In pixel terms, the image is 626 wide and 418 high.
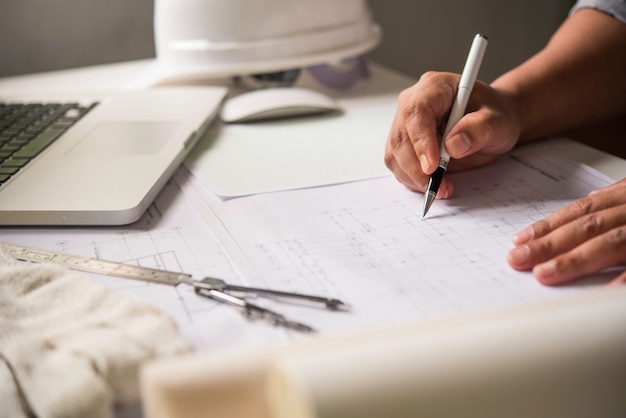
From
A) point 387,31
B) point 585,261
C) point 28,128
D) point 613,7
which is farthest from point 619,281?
point 387,31

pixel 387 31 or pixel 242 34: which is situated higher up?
pixel 242 34

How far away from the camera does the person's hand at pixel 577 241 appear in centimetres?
51

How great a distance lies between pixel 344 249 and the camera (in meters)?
0.59

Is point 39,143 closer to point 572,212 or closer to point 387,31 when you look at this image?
point 572,212

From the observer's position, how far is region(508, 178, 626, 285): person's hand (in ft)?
1.69

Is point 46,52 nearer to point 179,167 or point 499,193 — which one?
point 179,167

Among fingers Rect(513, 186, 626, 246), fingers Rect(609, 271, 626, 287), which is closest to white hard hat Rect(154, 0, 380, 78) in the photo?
fingers Rect(513, 186, 626, 246)

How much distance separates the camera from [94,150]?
2.63 ft

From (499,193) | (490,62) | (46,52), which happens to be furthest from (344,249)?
(490,62)

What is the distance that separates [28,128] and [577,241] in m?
0.71

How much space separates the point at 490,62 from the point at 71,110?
4.38 feet

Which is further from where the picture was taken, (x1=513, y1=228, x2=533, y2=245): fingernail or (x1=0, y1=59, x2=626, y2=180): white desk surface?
(x1=0, y1=59, x2=626, y2=180): white desk surface

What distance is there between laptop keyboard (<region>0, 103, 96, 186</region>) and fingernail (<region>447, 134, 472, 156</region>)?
496mm

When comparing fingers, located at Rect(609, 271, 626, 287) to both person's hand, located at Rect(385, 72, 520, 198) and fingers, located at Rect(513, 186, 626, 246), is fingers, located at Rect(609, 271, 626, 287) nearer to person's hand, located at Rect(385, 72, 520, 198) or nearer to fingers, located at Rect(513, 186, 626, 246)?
fingers, located at Rect(513, 186, 626, 246)
